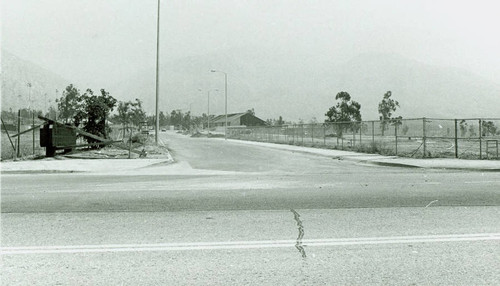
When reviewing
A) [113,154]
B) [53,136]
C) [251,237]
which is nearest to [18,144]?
[53,136]

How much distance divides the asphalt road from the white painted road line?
1 centimetres

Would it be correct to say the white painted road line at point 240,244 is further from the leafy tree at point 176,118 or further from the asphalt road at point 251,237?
the leafy tree at point 176,118

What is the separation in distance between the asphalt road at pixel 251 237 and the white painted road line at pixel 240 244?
1 centimetres

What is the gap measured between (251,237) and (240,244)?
1.28ft

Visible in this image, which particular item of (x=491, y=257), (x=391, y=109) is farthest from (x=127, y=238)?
(x=391, y=109)

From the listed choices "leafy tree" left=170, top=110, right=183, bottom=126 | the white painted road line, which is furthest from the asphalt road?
"leafy tree" left=170, top=110, right=183, bottom=126

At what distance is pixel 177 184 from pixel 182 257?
7009 mm

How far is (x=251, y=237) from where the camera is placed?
610 cm

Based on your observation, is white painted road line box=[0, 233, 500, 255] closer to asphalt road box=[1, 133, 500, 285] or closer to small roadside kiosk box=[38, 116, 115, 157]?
asphalt road box=[1, 133, 500, 285]

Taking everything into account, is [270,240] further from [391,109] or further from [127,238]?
[391,109]

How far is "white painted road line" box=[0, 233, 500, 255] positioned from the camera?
18.0ft

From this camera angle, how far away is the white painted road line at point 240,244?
5473 mm

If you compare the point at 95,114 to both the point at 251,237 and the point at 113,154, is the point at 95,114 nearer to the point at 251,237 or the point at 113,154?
the point at 113,154

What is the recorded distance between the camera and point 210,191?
10547mm
